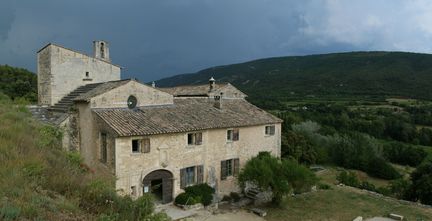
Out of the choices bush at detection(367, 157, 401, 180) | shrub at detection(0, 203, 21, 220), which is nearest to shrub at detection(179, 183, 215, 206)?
shrub at detection(0, 203, 21, 220)

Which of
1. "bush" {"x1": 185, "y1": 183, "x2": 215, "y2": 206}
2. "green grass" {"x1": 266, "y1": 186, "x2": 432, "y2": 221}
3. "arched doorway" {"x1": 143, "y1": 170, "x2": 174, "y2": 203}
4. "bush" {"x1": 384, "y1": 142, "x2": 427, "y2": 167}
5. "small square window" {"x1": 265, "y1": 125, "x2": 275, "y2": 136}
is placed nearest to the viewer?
"arched doorway" {"x1": 143, "y1": 170, "x2": 174, "y2": 203}

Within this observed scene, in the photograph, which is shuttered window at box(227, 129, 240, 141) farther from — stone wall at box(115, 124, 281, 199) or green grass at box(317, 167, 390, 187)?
green grass at box(317, 167, 390, 187)

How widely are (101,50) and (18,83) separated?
25329 millimetres

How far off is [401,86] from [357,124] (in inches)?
1793

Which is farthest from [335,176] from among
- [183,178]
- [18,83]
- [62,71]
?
[18,83]

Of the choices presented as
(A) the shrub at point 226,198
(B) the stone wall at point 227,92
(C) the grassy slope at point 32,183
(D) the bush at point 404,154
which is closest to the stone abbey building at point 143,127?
(A) the shrub at point 226,198

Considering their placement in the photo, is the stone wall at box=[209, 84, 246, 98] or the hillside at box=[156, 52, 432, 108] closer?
the stone wall at box=[209, 84, 246, 98]

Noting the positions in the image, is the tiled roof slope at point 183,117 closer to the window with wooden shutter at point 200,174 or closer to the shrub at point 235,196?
the window with wooden shutter at point 200,174

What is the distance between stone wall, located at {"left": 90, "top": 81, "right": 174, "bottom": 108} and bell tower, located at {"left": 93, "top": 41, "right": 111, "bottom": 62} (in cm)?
806

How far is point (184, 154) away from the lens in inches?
891

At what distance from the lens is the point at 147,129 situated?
20.5 m

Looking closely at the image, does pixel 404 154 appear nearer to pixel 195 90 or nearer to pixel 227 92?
pixel 227 92

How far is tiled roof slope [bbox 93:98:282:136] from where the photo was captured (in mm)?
20516

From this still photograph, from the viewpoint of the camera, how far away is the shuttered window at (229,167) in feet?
83.9
